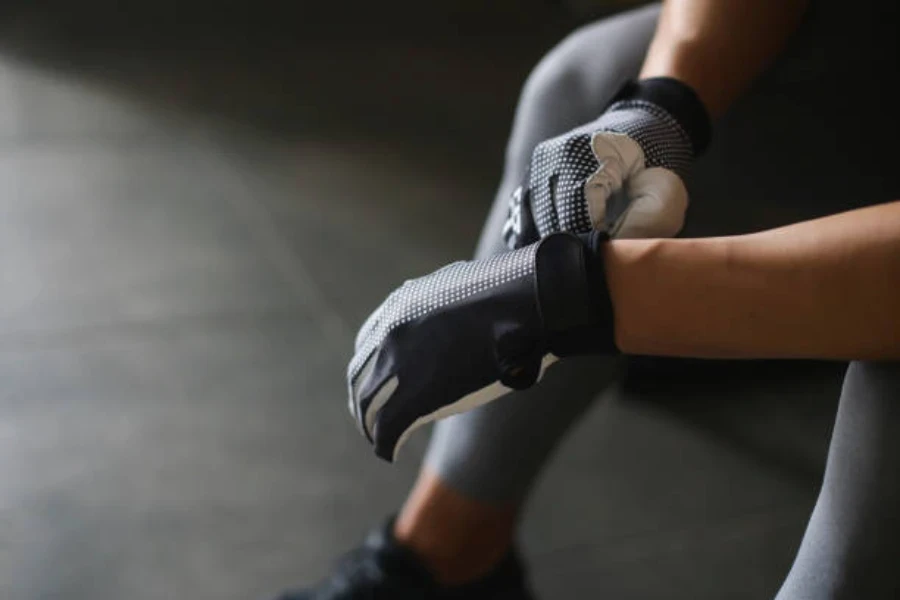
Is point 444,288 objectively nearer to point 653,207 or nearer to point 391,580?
point 653,207

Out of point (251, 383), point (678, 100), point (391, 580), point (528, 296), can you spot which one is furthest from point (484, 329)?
point (251, 383)

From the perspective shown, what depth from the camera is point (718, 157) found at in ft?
3.42

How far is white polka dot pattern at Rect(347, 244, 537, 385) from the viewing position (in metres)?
0.73

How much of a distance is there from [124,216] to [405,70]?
66cm

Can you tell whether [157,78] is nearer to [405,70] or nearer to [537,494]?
[405,70]

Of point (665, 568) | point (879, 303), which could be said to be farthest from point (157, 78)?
point (879, 303)

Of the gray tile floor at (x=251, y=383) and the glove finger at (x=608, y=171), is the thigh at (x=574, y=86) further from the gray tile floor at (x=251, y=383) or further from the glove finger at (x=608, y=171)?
the gray tile floor at (x=251, y=383)

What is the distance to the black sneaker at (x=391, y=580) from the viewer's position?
1049 millimetres

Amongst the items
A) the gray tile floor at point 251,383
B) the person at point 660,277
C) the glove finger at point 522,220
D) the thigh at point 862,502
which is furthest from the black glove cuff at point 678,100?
the gray tile floor at point 251,383

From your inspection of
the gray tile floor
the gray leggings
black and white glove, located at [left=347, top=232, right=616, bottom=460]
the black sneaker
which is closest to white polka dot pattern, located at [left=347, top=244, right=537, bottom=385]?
black and white glove, located at [left=347, top=232, right=616, bottom=460]

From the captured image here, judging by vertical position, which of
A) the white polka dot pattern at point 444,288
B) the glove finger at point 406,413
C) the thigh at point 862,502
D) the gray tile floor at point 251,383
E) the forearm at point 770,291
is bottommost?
the gray tile floor at point 251,383

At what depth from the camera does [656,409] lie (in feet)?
4.73

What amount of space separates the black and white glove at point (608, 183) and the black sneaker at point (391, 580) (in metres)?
0.33

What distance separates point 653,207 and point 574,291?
12 cm
